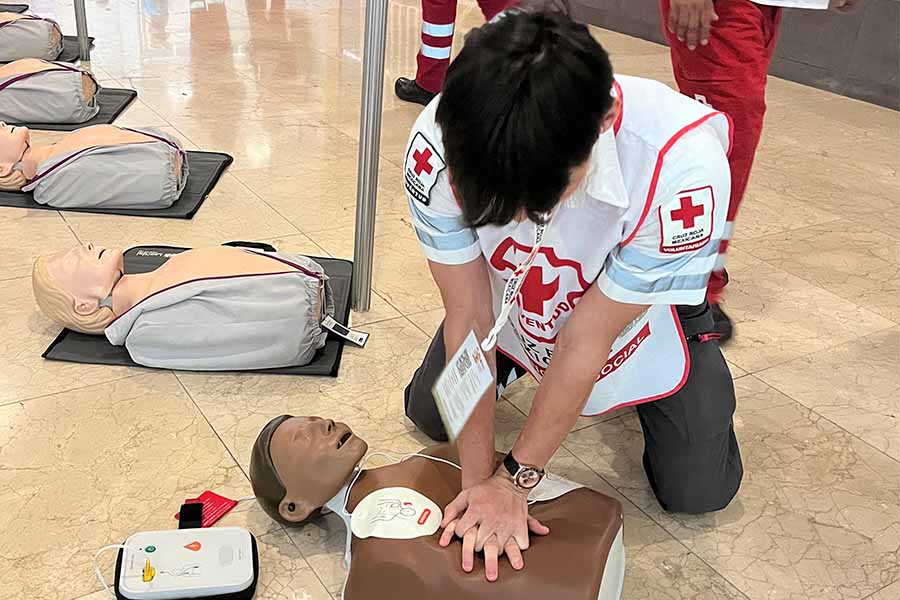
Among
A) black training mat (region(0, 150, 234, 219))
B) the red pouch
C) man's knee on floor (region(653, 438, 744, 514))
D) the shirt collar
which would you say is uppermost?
the shirt collar

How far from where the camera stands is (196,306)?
164cm

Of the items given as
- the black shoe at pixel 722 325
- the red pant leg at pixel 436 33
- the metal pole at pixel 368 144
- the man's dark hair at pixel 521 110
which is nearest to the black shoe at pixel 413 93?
the red pant leg at pixel 436 33

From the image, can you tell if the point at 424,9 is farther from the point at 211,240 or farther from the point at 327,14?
the point at 327,14

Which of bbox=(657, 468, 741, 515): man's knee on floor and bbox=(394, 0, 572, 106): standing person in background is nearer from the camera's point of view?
bbox=(657, 468, 741, 515): man's knee on floor

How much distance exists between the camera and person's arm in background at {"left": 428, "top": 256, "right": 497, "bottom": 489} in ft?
3.82

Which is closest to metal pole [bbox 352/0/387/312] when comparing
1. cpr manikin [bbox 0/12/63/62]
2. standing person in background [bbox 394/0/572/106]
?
standing person in background [bbox 394/0/572/106]

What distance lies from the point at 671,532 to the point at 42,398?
3.64ft

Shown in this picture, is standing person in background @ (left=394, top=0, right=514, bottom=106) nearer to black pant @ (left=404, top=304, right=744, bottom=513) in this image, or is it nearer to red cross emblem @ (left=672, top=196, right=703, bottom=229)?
black pant @ (left=404, top=304, right=744, bottom=513)

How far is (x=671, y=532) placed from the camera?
1387 mm

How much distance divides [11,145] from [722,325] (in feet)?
6.07

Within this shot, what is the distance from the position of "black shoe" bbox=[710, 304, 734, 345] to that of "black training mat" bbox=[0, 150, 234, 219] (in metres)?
1.35

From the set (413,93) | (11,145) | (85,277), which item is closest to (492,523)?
(85,277)

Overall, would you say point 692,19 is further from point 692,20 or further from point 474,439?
point 474,439

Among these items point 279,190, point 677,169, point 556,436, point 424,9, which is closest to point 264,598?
point 556,436
